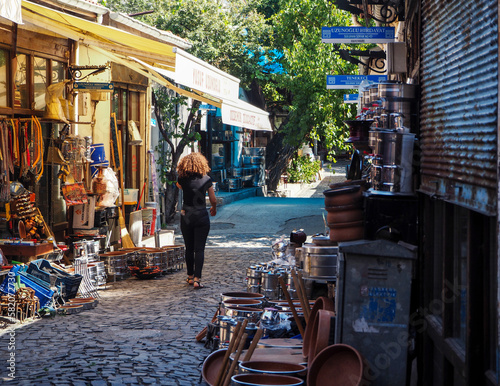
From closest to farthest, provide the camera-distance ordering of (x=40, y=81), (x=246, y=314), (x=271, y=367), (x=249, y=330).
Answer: (x=271, y=367) → (x=249, y=330) → (x=246, y=314) → (x=40, y=81)

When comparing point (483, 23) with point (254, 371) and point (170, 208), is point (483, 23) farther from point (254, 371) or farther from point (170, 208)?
point (170, 208)

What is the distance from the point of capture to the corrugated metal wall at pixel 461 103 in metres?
3.54

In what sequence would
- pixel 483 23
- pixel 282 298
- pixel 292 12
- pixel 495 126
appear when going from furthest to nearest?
pixel 292 12, pixel 282 298, pixel 483 23, pixel 495 126

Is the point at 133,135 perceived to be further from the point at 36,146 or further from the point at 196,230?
the point at 196,230

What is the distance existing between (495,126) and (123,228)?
1034cm

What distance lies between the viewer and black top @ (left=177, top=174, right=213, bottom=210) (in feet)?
33.5

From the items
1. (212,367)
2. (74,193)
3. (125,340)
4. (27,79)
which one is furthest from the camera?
(74,193)

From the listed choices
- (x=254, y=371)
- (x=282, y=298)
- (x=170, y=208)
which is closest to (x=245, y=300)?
(x=282, y=298)

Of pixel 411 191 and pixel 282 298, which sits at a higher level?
pixel 411 191

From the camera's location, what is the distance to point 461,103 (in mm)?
4168

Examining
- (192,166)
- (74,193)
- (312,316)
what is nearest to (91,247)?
(74,193)

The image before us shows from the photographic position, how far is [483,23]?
12.3 ft

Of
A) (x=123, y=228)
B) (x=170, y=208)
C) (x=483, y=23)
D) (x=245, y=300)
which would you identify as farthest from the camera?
(x=170, y=208)

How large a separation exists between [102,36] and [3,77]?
1494 mm
